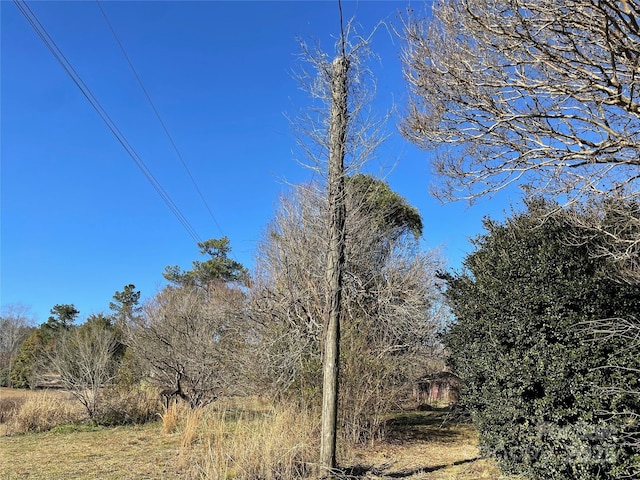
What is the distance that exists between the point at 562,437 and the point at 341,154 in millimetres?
4183

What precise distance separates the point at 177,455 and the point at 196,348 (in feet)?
16.5

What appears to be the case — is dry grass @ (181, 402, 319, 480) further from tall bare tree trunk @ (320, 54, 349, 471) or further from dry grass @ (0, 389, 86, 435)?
dry grass @ (0, 389, 86, 435)

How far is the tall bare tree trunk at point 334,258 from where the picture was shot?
191 inches

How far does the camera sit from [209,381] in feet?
38.2

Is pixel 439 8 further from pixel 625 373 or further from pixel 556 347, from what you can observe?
pixel 625 373

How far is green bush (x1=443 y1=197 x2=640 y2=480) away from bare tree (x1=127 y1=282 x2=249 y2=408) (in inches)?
251

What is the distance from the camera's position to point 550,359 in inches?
203

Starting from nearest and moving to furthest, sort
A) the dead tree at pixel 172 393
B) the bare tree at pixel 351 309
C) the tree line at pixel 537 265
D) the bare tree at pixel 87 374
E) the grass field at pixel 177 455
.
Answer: the tree line at pixel 537 265 → the grass field at pixel 177 455 → the bare tree at pixel 351 309 → the dead tree at pixel 172 393 → the bare tree at pixel 87 374

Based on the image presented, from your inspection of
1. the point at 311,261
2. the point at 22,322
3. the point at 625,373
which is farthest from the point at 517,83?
the point at 22,322

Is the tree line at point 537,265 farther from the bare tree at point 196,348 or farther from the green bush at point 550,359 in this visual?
the bare tree at point 196,348

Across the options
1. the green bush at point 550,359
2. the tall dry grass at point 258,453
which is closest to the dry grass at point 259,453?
the tall dry grass at point 258,453

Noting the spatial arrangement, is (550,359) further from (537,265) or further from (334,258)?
(334,258)

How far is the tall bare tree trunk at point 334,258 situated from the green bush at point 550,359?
7.51 feet

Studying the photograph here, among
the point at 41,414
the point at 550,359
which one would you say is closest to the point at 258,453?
the point at 550,359
